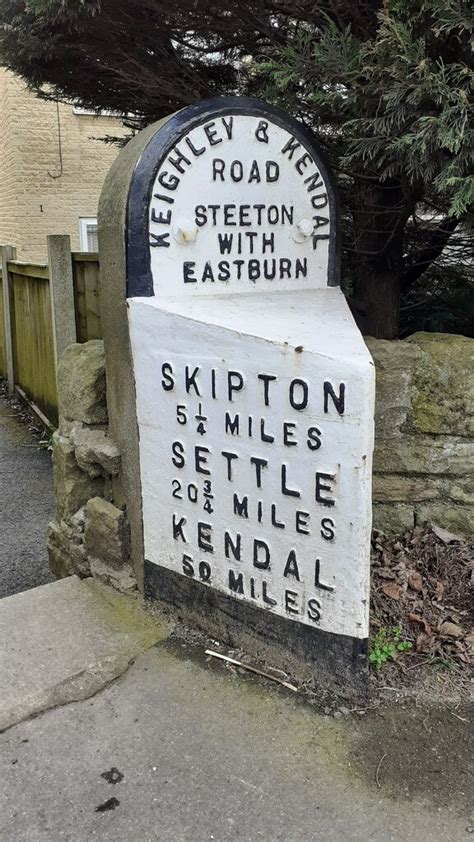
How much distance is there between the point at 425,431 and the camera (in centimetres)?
302

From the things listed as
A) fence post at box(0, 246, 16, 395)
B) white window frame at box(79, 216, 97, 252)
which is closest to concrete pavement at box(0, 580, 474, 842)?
fence post at box(0, 246, 16, 395)

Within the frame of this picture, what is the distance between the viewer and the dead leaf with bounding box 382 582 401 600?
2.80 metres

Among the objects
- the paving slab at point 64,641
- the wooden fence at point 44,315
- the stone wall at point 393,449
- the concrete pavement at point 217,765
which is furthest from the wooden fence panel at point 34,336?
the concrete pavement at point 217,765

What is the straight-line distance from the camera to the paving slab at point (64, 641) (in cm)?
252

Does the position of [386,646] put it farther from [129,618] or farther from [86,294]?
[86,294]

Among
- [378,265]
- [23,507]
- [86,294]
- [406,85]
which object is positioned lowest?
[23,507]

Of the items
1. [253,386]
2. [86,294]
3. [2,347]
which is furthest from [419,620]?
[2,347]

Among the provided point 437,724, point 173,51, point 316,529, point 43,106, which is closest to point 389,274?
point 173,51

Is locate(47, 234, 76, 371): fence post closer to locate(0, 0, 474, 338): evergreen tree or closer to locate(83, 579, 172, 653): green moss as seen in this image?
locate(0, 0, 474, 338): evergreen tree

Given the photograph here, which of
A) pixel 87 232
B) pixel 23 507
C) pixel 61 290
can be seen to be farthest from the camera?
pixel 87 232

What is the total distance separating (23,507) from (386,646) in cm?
332

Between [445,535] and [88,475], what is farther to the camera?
[88,475]

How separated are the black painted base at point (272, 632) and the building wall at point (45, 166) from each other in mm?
9224

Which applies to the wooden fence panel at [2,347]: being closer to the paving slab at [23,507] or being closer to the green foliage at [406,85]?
the paving slab at [23,507]
